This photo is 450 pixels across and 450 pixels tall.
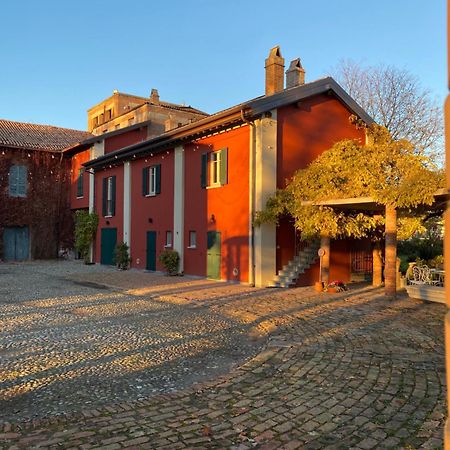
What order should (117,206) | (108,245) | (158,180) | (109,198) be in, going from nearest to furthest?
(158,180) < (117,206) < (108,245) < (109,198)

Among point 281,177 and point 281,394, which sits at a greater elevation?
point 281,177

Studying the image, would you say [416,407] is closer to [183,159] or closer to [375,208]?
[375,208]

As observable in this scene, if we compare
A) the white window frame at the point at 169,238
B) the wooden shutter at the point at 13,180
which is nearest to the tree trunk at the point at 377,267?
the white window frame at the point at 169,238

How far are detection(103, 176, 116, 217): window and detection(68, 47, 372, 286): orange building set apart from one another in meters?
2.81

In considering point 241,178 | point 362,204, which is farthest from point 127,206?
point 362,204

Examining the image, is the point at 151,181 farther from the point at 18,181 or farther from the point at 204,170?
the point at 18,181

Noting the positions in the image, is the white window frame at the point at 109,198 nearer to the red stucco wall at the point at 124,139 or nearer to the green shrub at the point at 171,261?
the red stucco wall at the point at 124,139

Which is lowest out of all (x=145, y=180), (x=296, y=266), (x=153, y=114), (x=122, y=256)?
(x=122, y=256)

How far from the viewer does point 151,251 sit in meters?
20.4

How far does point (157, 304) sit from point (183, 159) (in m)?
8.56

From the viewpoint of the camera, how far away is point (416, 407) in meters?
4.17

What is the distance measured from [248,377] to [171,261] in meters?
12.9

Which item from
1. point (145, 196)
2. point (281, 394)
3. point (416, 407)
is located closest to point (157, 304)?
point (281, 394)

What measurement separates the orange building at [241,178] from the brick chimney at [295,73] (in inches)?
1.6
